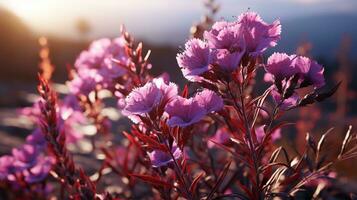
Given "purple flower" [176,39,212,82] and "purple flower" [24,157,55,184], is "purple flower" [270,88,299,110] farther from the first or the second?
"purple flower" [24,157,55,184]

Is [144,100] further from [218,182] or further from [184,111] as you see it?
[218,182]

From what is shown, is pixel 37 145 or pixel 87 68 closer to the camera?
pixel 87 68

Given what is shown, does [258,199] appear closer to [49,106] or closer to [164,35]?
[49,106]

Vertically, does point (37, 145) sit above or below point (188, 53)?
below

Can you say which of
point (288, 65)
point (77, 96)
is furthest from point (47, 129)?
point (288, 65)

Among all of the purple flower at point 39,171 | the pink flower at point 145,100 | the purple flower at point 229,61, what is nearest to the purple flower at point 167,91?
the pink flower at point 145,100

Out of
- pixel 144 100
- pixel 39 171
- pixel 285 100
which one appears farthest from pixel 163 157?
pixel 39 171

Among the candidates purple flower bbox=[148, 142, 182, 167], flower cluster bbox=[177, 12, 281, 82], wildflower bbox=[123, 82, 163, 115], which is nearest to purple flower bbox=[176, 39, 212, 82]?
flower cluster bbox=[177, 12, 281, 82]
